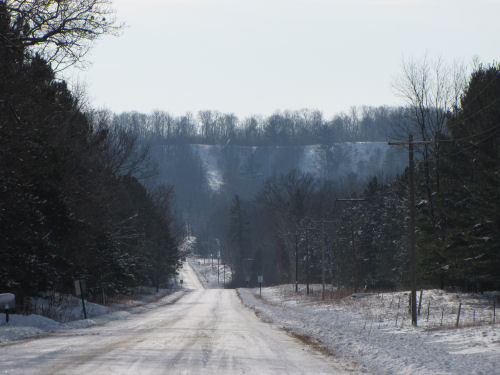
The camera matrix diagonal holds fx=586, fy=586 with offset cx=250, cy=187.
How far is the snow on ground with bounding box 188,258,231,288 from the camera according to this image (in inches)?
5463

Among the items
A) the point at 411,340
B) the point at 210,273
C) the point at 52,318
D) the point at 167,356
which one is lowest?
the point at 210,273

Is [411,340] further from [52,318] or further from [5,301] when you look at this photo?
[52,318]

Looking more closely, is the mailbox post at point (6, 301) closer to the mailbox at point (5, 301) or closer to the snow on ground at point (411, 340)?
the mailbox at point (5, 301)

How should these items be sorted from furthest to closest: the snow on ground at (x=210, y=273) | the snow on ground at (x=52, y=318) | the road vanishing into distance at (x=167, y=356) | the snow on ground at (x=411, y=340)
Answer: the snow on ground at (x=210, y=273) < the snow on ground at (x=52, y=318) < the snow on ground at (x=411, y=340) < the road vanishing into distance at (x=167, y=356)

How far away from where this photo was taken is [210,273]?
156 m

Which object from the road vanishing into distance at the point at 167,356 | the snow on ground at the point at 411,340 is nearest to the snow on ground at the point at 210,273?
the snow on ground at the point at 411,340

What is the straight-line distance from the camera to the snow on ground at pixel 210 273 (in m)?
139

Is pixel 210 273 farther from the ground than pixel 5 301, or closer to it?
closer to it

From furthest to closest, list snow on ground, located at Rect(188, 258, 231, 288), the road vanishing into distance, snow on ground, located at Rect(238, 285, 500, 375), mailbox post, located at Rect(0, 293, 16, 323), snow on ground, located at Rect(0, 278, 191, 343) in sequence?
snow on ground, located at Rect(188, 258, 231, 288)
mailbox post, located at Rect(0, 293, 16, 323)
snow on ground, located at Rect(0, 278, 191, 343)
snow on ground, located at Rect(238, 285, 500, 375)
the road vanishing into distance

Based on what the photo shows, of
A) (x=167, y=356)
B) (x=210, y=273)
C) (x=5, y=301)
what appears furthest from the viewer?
(x=210, y=273)

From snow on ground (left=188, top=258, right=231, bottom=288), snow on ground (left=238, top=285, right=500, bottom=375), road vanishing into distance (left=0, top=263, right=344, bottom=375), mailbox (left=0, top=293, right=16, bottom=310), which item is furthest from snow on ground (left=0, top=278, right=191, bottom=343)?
snow on ground (left=188, top=258, right=231, bottom=288)

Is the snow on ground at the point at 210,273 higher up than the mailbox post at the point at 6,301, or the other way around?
the mailbox post at the point at 6,301

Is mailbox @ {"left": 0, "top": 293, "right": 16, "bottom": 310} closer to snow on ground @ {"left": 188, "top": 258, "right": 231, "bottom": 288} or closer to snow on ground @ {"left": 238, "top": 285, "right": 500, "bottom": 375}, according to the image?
snow on ground @ {"left": 238, "top": 285, "right": 500, "bottom": 375}

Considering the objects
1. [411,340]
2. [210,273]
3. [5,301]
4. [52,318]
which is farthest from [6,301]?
[210,273]
